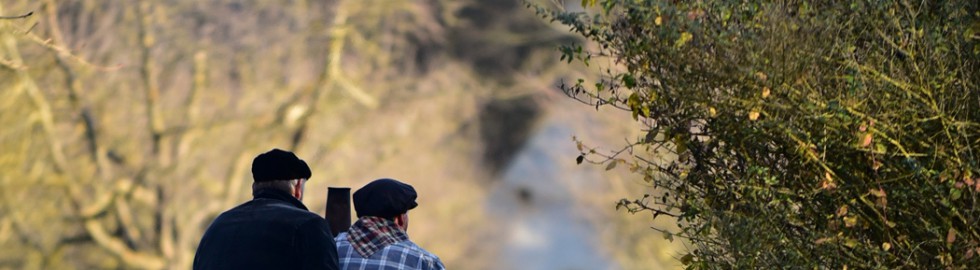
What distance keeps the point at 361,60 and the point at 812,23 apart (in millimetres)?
19535

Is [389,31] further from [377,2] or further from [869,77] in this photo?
[869,77]

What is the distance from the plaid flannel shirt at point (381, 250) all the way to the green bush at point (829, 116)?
102cm

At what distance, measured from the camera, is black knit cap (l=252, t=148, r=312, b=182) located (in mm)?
5941

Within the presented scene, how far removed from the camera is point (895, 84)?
597 centimetres

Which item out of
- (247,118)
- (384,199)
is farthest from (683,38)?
(247,118)

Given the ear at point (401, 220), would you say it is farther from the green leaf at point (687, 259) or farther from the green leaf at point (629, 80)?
the green leaf at point (687, 259)

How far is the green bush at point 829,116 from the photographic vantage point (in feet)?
19.6

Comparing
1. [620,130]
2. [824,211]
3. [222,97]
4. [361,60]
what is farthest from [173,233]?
[824,211]

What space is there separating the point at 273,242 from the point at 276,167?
30 cm

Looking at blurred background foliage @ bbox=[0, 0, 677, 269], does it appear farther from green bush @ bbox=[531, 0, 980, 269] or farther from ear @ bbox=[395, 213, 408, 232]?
ear @ bbox=[395, 213, 408, 232]

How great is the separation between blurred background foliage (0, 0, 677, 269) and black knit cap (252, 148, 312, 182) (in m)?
16.4

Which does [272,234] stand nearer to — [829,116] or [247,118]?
[829,116]

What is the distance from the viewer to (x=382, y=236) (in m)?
5.95

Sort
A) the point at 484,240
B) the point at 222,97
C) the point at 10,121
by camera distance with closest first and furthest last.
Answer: the point at 10,121 < the point at 222,97 < the point at 484,240
